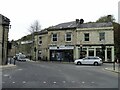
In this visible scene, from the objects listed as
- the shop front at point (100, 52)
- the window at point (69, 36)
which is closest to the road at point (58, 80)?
the shop front at point (100, 52)

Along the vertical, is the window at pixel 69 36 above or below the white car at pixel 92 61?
above

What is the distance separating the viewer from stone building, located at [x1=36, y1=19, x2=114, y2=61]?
50.8m

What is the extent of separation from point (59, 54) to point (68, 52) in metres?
2.37

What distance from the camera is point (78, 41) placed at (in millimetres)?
52750

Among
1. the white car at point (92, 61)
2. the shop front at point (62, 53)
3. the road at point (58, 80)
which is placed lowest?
the road at point (58, 80)

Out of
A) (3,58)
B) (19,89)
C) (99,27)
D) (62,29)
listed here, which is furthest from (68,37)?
(19,89)

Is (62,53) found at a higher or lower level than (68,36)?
lower

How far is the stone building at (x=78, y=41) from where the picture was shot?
5078cm

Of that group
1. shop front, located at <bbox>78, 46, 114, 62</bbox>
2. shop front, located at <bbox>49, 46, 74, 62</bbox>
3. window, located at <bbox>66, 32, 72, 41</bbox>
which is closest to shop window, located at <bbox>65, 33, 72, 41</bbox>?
window, located at <bbox>66, 32, 72, 41</bbox>

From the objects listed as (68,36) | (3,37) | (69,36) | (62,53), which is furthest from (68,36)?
(3,37)

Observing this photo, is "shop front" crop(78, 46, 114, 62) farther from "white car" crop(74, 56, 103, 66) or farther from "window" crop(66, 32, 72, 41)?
"white car" crop(74, 56, 103, 66)

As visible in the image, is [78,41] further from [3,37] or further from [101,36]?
[3,37]

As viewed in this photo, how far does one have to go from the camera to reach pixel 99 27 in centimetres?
5162

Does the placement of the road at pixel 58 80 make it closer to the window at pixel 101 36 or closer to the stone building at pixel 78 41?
the stone building at pixel 78 41
